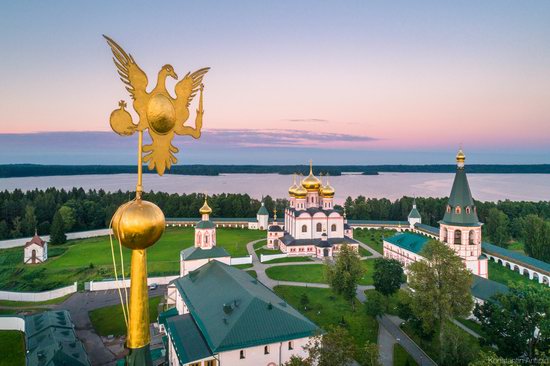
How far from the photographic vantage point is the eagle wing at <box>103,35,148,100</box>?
385cm

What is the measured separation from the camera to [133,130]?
3975mm

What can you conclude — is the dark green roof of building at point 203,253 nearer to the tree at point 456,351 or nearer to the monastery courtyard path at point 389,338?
the monastery courtyard path at point 389,338

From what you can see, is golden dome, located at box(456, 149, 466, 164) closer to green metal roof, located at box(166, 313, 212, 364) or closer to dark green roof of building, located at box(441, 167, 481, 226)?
dark green roof of building, located at box(441, 167, 481, 226)

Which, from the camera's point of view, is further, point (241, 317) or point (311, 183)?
point (311, 183)

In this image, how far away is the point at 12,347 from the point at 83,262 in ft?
60.7

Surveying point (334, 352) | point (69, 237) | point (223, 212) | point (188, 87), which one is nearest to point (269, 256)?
point (334, 352)

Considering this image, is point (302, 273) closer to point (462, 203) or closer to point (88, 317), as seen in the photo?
point (462, 203)

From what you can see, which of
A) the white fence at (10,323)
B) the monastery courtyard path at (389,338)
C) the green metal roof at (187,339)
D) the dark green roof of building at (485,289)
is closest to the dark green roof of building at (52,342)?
the white fence at (10,323)

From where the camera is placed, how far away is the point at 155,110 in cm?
397

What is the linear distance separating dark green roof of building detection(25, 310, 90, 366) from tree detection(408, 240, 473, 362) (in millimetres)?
16255

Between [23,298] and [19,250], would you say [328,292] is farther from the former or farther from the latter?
[19,250]

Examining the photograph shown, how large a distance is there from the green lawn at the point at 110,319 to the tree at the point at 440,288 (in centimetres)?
1499

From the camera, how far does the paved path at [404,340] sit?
18.5m

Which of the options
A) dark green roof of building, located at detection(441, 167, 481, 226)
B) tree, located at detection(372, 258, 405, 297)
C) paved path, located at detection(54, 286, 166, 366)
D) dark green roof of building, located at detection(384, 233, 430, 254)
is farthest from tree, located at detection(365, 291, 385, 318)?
paved path, located at detection(54, 286, 166, 366)
